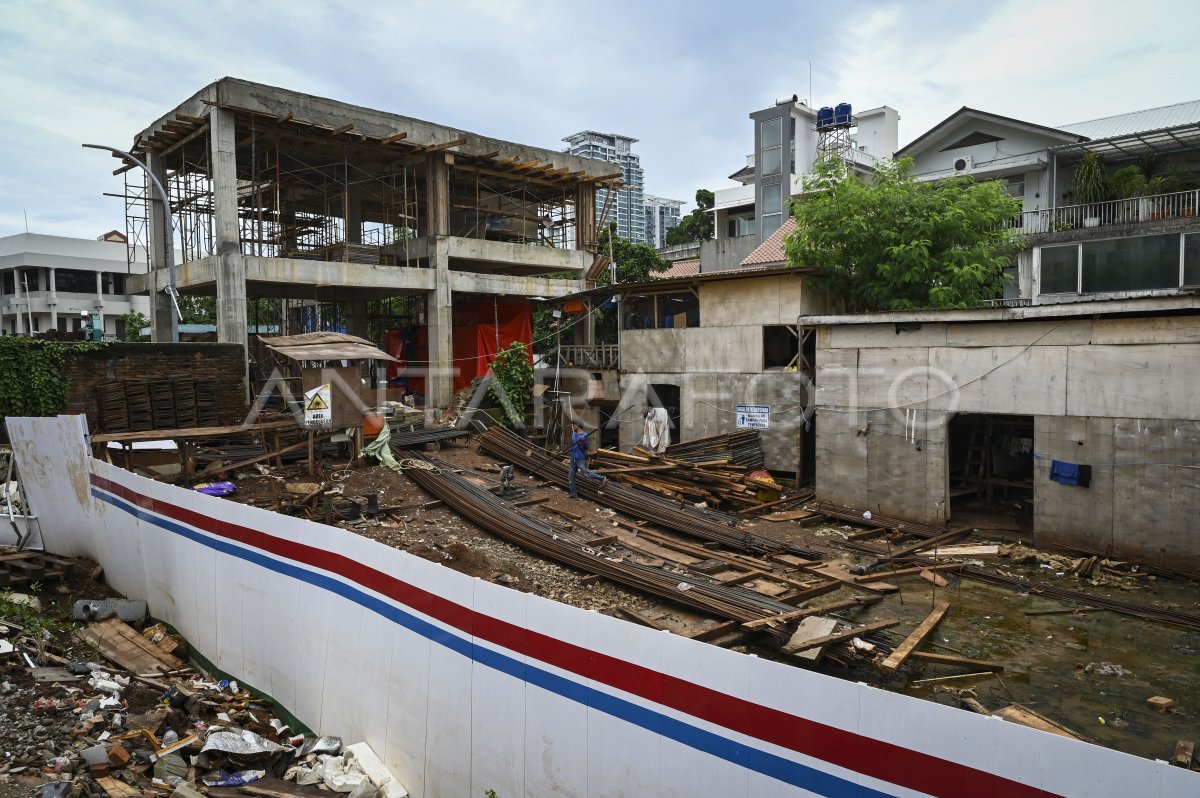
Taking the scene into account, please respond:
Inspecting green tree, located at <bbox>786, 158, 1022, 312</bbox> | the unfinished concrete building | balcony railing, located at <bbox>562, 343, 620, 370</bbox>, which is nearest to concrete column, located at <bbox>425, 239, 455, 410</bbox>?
the unfinished concrete building

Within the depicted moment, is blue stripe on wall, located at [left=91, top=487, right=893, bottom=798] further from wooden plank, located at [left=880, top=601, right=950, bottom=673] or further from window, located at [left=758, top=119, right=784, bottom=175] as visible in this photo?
window, located at [left=758, top=119, right=784, bottom=175]

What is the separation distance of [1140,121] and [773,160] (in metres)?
13.9

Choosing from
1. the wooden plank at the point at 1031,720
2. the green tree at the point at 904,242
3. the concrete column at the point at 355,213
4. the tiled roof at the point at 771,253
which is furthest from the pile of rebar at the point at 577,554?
the tiled roof at the point at 771,253

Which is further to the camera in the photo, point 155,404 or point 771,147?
point 771,147

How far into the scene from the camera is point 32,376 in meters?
16.3

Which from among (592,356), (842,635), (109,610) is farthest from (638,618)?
(592,356)

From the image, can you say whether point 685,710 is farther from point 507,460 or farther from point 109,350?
point 109,350

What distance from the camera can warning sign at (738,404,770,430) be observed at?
740 inches

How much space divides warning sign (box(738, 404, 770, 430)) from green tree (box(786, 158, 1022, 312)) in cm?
374

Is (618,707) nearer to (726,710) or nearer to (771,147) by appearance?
(726,710)

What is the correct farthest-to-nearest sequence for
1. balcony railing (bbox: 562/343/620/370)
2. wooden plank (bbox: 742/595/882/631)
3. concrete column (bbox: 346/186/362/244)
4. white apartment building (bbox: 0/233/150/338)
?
white apartment building (bbox: 0/233/150/338)
concrete column (bbox: 346/186/362/244)
balcony railing (bbox: 562/343/620/370)
wooden plank (bbox: 742/595/882/631)

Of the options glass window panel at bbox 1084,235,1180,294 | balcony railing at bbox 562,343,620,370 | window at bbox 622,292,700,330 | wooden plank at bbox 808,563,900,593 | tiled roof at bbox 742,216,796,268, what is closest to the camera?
wooden plank at bbox 808,563,900,593

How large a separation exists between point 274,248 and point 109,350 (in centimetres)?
1263

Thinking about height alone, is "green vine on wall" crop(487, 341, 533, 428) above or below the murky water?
above
